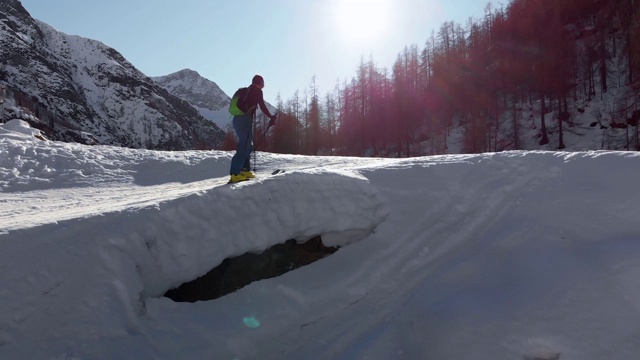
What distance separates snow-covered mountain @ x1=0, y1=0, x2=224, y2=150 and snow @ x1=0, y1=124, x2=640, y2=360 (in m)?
88.7

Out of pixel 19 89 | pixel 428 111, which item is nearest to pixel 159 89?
pixel 19 89

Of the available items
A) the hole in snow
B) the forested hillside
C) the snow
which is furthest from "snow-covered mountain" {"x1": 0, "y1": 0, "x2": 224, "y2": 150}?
the hole in snow

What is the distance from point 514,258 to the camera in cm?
494

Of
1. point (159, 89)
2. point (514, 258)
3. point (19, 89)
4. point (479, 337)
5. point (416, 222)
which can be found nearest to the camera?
point (479, 337)

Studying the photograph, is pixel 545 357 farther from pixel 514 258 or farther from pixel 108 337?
pixel 108 337

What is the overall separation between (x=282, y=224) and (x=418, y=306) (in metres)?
2.01

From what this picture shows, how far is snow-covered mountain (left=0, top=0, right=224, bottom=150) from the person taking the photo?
340ft

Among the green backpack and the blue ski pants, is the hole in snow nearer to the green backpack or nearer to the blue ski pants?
the blue ski pants

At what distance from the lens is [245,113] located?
6.79 metres

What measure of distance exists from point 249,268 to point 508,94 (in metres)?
40.2

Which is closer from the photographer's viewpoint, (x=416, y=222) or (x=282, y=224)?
(x=282, y=224)

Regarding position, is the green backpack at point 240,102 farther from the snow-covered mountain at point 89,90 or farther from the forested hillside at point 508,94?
the snow-covered mountain at point 89,90

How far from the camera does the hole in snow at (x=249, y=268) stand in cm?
437

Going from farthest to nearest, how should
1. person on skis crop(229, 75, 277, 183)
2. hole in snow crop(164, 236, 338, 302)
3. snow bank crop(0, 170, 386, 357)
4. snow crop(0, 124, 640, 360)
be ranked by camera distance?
person on skis crop(229, 75, 277, 183) → hole in snow crop(164, 236, 338, 302) → snow crop(0, 124, 640, 360) → snow bank crop(0, 170, 386, 357)
